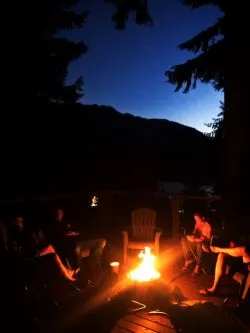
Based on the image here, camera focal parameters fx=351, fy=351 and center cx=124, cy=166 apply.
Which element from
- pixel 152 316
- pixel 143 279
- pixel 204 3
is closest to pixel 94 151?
pixel 204 3

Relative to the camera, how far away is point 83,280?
5086 millimetres

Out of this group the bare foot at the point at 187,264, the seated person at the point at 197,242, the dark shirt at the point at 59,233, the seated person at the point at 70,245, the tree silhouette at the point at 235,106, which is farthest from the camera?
the tree silhouette at the point at 235,106

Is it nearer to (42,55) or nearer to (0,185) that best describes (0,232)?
(0,185)

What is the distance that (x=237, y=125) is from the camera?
7223mm

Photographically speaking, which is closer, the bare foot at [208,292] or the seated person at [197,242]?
the bare foot at [208,292]

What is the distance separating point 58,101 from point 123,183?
22.4 feet

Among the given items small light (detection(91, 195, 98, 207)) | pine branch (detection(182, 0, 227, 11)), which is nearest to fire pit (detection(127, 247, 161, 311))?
small light (detection(91, 195, 98, 207))

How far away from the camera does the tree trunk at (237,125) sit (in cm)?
712

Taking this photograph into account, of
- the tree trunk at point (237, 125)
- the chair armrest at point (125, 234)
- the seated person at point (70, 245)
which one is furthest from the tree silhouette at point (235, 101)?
the seated person at point (70, 245)

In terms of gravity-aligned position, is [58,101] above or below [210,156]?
above

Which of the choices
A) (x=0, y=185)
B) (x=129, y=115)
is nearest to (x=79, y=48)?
(x=0, y=185)

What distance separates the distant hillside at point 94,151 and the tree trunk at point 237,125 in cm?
567

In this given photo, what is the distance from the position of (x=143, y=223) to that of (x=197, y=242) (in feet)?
3.99

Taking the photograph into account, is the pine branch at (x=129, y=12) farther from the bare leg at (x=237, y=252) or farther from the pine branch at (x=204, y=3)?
the bare leg at (x=237, y=252)
